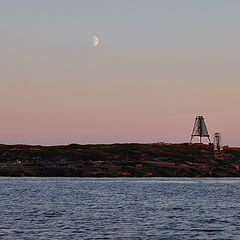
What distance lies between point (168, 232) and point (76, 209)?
3372 cm

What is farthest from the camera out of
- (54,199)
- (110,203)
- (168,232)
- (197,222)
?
(54,199)

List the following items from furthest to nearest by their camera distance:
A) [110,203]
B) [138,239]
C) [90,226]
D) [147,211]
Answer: [110,203] < [147,211] < [90,226] < [138,239]

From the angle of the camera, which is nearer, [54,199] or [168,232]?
[168,232]

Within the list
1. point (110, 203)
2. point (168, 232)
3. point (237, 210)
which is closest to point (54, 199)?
point (110, 203)

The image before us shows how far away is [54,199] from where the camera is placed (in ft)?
423

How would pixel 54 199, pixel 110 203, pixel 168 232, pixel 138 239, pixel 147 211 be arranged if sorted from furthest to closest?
1. pixel 54 199
2. pixel 110 203
3. pixel 147 211
4. pixel 168 232
5. pixel 138 239

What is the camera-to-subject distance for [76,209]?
103m

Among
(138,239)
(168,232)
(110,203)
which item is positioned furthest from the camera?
(110,203)

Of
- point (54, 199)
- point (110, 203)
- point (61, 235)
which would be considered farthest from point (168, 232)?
point (54, 199)

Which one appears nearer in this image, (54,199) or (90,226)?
(90,226)

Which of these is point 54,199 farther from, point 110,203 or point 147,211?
point 147,211

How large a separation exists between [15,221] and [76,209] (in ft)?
72.7

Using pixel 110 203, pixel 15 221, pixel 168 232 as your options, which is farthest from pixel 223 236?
pixel 110 203

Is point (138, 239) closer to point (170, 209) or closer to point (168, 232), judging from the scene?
point (168, 232)
